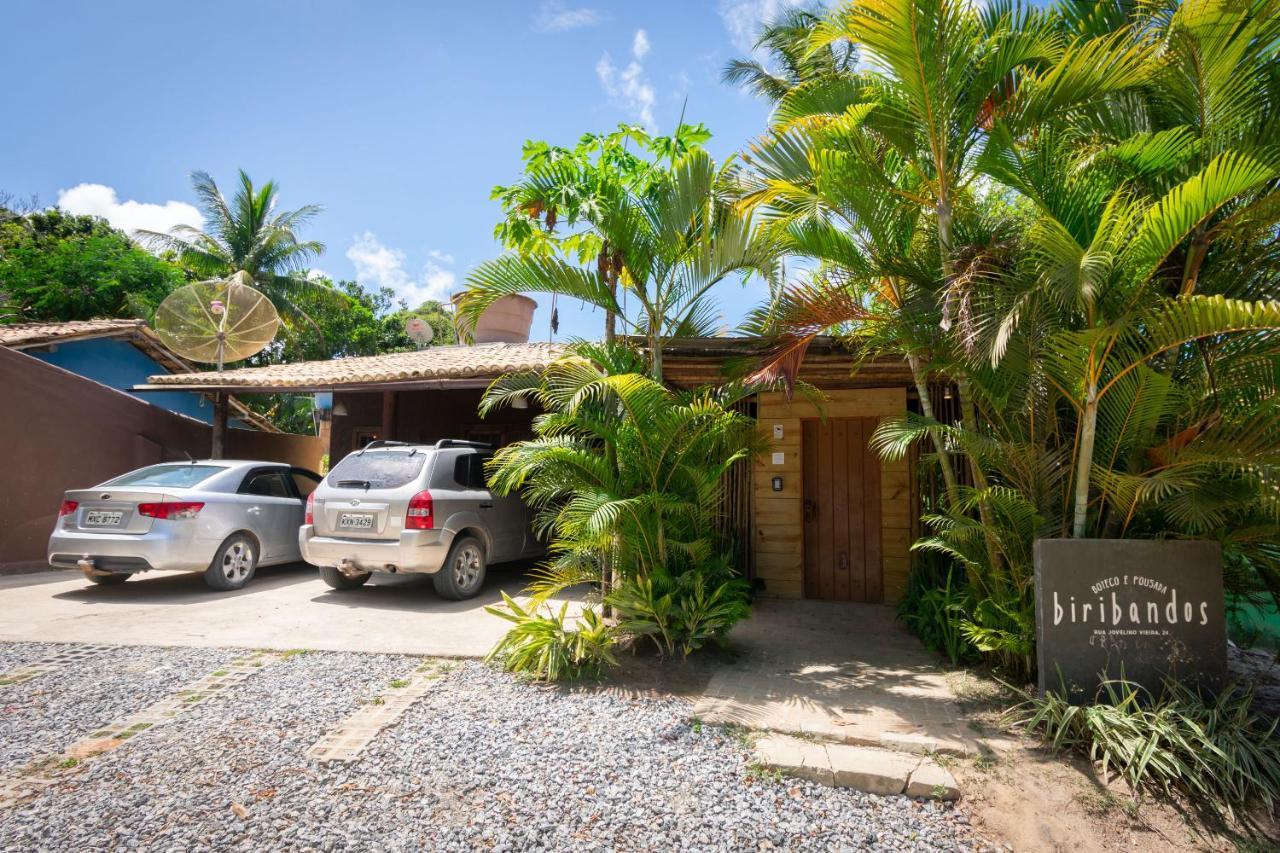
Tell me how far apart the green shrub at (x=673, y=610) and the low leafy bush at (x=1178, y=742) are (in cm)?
191

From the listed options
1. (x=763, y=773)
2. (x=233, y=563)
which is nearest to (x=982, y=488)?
(x=763, y=773)

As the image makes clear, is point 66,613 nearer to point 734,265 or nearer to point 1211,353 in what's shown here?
point 734,265

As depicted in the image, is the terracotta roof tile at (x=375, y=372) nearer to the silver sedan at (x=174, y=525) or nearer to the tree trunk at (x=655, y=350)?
the silver sedan at (x=174, y=525)

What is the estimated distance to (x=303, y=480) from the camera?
347 inches

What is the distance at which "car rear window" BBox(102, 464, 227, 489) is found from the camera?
22.6ft

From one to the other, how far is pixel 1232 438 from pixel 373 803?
4452 mm

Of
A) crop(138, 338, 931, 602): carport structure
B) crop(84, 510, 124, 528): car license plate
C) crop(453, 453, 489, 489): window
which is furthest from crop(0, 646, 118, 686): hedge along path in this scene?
crop(138, 338, 931, 602): carport structure

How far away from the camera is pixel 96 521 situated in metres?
6.52

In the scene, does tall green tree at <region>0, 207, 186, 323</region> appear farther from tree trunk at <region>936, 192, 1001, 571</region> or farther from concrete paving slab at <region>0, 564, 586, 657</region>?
tree trunk at <region>936, 192, 1001, 571</region>

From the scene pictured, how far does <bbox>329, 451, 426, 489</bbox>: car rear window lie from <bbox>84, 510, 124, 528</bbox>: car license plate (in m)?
2.11

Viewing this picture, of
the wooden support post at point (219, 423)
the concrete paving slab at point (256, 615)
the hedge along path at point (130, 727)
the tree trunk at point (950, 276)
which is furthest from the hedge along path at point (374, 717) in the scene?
the wooden support post at point (219, 423)

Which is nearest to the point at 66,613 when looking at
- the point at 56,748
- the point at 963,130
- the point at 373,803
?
the point at 56,748

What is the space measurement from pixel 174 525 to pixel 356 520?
Answer: 6.04ft

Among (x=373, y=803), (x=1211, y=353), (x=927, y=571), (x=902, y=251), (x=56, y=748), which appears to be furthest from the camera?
(x=927, y=571)
